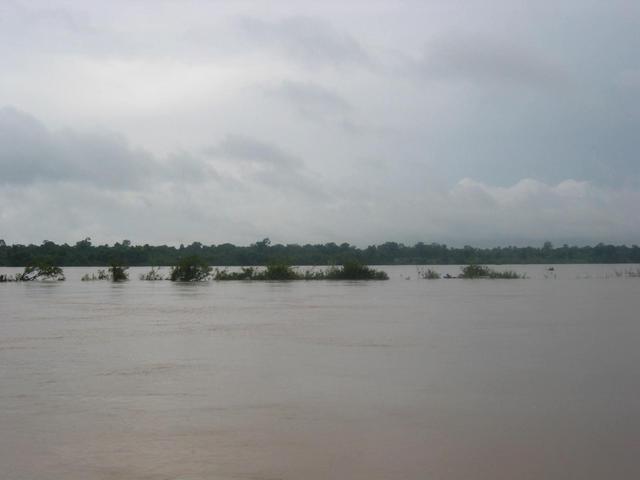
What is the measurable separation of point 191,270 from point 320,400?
3083cm

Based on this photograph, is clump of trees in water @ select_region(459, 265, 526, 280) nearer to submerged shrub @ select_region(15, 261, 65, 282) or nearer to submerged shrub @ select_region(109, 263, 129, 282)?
submerged shrub @ select_region(109, 263, 129, 282)

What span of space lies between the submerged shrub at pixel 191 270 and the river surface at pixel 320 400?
2219 centimetres

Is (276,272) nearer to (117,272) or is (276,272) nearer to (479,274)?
Result: (117,272)

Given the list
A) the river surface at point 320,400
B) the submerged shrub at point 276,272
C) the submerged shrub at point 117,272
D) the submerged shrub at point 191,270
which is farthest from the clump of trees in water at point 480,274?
the river surface at point 320,400

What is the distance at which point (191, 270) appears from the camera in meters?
37.4

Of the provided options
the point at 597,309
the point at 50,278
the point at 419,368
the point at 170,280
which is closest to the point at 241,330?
the point at 419,368

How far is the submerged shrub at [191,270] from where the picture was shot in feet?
122

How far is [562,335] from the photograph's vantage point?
12.8 m

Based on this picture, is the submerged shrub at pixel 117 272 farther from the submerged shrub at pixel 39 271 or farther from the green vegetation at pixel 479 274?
the green vegetation at pixel 479 274

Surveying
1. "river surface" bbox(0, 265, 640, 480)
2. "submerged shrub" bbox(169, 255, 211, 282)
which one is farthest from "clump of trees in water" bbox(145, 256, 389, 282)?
"river surface" bbox(0, 265, 640, 480)

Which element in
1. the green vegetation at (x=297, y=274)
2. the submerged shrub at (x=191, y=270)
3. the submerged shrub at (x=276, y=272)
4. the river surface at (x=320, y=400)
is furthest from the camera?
the green vegetation at (x=297, y=274)

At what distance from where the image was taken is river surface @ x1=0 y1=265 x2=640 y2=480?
5.32 metres

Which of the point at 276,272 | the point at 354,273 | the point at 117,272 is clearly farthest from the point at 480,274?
the point at 117,272

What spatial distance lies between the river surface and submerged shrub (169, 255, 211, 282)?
72.8ft
